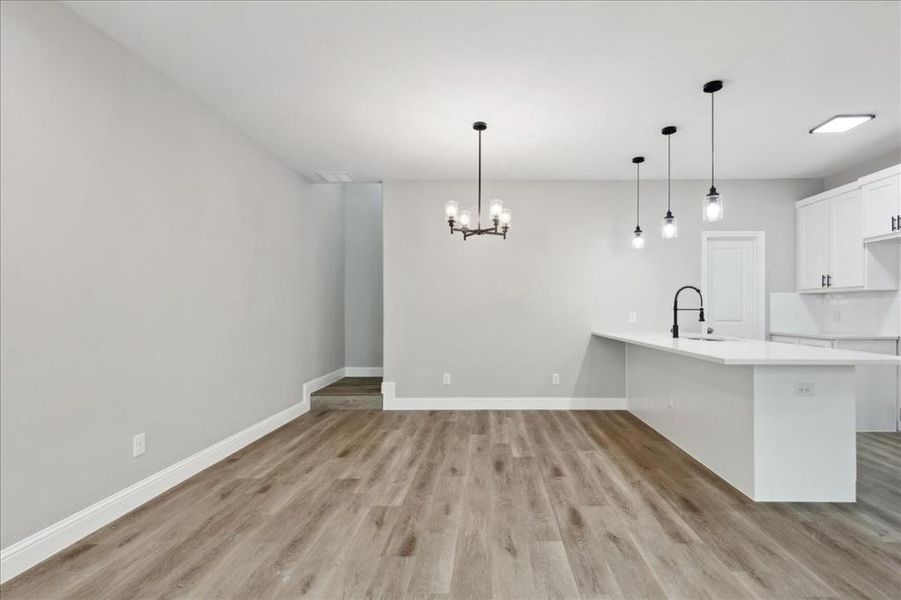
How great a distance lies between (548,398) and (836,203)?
3.72 metres

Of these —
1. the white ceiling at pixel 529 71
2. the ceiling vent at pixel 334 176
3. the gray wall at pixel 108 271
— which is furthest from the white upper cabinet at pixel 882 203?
the gray wall at pixel 108 271

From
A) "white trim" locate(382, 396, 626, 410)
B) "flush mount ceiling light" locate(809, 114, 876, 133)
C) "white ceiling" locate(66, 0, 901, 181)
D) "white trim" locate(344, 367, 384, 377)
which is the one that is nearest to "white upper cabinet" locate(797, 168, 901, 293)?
"white ceiling" locate(66, 0, 901, 181)

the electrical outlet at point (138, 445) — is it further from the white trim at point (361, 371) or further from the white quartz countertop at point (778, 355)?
the white trim at point (361, 371)

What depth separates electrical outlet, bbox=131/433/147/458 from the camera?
2.54 meters

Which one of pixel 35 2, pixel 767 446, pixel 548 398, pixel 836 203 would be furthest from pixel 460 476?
pixel 836 203

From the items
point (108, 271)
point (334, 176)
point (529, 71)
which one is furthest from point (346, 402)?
point (529, 71)

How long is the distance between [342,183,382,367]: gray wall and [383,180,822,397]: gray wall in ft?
4.59

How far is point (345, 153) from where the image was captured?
421 cm

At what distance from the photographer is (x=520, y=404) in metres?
5.04

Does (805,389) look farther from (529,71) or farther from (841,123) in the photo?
(529,71)

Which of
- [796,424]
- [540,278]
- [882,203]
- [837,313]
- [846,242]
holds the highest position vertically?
[882,203]

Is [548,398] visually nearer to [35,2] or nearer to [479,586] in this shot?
[479,586]

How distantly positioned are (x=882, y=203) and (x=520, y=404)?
159 inches

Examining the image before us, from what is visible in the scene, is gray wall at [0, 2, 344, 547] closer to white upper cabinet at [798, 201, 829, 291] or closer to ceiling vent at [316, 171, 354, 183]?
ceiling vent at [316, 171, 354, 183]
